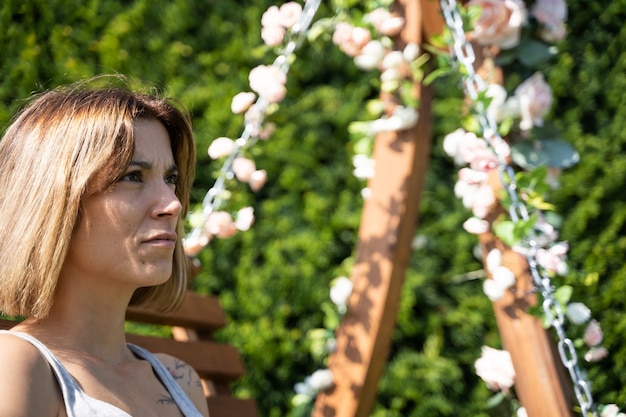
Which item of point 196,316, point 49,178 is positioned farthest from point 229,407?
point 49,178

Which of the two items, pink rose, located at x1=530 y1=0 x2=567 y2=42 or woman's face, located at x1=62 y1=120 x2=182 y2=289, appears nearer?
woman's face, located at x1=62 y1=120 x2=182 y2=289

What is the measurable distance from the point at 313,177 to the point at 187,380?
1.56m

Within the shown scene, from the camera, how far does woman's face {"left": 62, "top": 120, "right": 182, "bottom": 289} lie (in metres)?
1.64

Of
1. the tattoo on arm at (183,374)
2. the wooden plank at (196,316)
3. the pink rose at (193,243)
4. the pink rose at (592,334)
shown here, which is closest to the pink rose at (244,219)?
the pink rose at (193,243)

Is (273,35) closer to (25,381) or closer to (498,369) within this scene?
(498,369)

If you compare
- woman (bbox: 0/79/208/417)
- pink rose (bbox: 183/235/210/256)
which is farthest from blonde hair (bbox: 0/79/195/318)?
pink rose (bbox: 183/235/210/256)

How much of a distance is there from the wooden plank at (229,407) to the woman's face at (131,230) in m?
0.76

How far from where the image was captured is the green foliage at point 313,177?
10.7ft

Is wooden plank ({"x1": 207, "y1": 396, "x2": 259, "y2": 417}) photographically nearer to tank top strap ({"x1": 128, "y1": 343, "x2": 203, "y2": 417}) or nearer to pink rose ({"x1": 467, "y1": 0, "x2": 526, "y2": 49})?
tank top strap ({"x1": 128, "y1": 343, "x2": 203, "y2": 417})

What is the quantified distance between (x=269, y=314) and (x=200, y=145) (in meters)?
0.67

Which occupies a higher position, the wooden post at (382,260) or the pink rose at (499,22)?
the pink rose at (499,22)

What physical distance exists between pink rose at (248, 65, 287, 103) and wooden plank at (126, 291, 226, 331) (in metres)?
0.57

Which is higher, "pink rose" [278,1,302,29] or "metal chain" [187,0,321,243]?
"pink rose" [278,1,302,29]

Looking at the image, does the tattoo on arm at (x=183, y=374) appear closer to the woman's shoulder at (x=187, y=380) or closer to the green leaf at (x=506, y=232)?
the woman's shoulder at (x=187, y=380)
